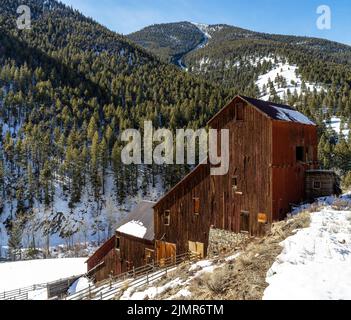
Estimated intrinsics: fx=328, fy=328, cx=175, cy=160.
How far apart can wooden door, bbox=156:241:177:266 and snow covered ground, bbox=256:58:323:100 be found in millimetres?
128366

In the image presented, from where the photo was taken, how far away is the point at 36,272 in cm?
3641

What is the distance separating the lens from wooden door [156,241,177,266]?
77.6 ft

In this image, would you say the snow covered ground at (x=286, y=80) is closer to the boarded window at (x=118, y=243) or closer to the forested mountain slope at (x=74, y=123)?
the forested mountain slope at (x=74, y=123)

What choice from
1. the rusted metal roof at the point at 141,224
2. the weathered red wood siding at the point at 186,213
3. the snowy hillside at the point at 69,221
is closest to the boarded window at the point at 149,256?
the rusted metal roof at the point at 141,224

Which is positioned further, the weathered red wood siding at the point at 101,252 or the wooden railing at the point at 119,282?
the weathered red wood siding at the point at 101,252

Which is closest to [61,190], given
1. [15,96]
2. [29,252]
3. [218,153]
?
[29,252]

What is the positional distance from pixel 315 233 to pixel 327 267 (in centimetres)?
293

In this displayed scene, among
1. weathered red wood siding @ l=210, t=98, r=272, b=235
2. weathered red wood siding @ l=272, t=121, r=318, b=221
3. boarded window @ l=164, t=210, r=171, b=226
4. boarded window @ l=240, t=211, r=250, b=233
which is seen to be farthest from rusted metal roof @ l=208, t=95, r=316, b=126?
boarded window @ l=164, t=210, r=171, b=226

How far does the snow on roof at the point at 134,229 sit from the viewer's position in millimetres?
26995

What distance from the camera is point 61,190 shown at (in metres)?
69.4

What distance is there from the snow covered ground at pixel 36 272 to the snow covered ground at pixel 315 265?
90.6ft

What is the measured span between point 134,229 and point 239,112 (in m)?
13.8

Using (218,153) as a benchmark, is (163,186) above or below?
below

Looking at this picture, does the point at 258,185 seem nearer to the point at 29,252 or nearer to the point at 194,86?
the point at 29,252
